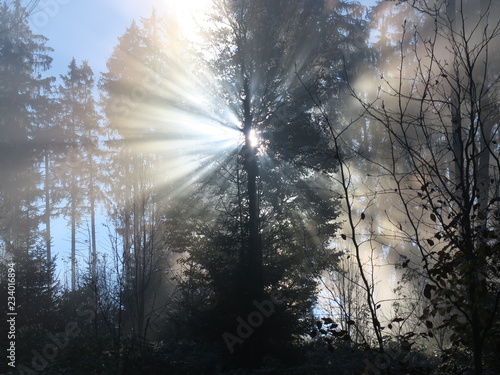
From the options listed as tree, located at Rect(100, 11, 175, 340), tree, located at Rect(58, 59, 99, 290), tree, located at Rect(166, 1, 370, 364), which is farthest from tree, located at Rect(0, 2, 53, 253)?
tree, located at Rect(166, 1, 370, 364)

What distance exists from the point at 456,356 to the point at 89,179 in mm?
28757

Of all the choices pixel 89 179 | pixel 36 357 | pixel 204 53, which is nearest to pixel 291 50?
pixel 204 53

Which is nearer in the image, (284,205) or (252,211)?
(252,211)

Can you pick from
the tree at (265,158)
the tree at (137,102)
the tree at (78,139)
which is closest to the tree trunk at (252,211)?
the tree at (265,158)

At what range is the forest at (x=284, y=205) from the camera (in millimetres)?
3635

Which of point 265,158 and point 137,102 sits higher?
point 137,102

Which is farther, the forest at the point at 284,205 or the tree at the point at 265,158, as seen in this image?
the tree at the point at 265,158

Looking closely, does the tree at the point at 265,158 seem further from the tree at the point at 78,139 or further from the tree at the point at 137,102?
the tree at the point at 78,139

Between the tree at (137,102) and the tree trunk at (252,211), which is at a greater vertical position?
the tree at (137,102)

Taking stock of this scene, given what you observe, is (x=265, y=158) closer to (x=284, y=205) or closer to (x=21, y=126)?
(x=284, y=205)

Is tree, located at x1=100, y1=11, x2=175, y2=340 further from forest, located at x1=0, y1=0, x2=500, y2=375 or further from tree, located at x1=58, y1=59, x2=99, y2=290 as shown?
tree, located at x1=58, y1=59, x2=99, y2=290

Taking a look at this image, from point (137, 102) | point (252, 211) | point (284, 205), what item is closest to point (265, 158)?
point (284, 205)

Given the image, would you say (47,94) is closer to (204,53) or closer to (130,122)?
(130,122)

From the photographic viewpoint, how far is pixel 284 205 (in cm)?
1382
